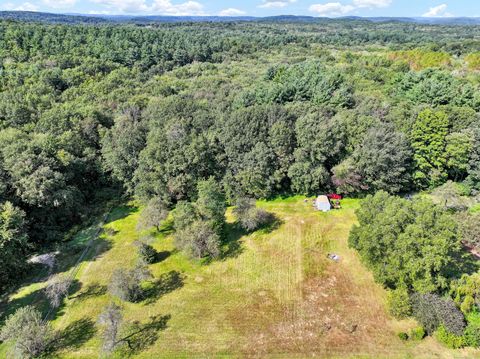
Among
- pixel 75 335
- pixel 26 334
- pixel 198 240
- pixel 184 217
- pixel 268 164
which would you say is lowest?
pixel 75 335

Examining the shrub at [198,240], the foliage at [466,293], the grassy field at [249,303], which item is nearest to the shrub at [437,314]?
the foliage at [466,293]

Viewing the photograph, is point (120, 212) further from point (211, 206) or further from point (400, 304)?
point (400, 304)

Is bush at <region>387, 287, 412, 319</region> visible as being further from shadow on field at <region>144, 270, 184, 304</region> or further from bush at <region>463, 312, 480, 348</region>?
shadow on field at <region>144, 270, 184, 304</region>

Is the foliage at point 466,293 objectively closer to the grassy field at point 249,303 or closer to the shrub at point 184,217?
the grassy field at point 249,303

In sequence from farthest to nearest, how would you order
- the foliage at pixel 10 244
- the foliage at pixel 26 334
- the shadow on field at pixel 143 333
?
the foliage at pixel 10 244
the shadow on field at pixel 143 333
the foliage at pixel 26 334

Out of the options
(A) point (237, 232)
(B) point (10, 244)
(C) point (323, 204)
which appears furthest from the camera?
(C) point (323, 204)

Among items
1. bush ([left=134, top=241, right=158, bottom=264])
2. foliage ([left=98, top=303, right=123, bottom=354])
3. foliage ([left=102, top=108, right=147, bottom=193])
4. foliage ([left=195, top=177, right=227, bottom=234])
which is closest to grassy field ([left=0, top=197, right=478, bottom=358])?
bush ([left=134, top=241, right=158, bottom=264])

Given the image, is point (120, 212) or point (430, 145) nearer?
point (430, 145)

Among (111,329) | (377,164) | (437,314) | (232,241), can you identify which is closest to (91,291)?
(111,329)
